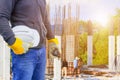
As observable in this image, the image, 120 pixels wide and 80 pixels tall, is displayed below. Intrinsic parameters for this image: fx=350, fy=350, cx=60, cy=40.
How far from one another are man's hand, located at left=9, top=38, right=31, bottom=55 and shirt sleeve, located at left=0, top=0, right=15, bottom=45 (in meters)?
0.02

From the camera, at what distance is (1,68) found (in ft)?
8.59

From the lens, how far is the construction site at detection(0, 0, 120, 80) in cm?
631

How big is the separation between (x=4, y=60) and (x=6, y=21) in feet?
3.95

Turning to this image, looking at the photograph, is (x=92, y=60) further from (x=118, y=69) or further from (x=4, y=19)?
(x=4, y=19)

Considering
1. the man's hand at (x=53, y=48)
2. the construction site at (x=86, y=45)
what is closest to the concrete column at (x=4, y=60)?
the man's hand at (x=53, y=48)

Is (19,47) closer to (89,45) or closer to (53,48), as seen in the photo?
(53,48)

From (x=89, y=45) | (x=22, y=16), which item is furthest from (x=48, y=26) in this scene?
(x=89, y=45)

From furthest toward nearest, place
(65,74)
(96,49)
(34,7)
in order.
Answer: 1. (96,49)
2. (65,74)
3. (34,7)

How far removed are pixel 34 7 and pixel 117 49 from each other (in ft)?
17.8

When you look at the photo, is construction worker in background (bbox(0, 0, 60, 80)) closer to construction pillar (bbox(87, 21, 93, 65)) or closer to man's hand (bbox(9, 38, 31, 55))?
man's hand (bbox(9, 38, 31, 55))

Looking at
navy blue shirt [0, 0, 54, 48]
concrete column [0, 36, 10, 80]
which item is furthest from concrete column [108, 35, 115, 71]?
navy blue shirt [0, 0, 54, 48]

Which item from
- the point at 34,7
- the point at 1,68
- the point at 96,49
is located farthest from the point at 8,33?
the point at 96,49

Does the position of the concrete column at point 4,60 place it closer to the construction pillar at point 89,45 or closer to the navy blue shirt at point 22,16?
the navy blue shirt at point 22,16

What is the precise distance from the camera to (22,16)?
1.48 meters
